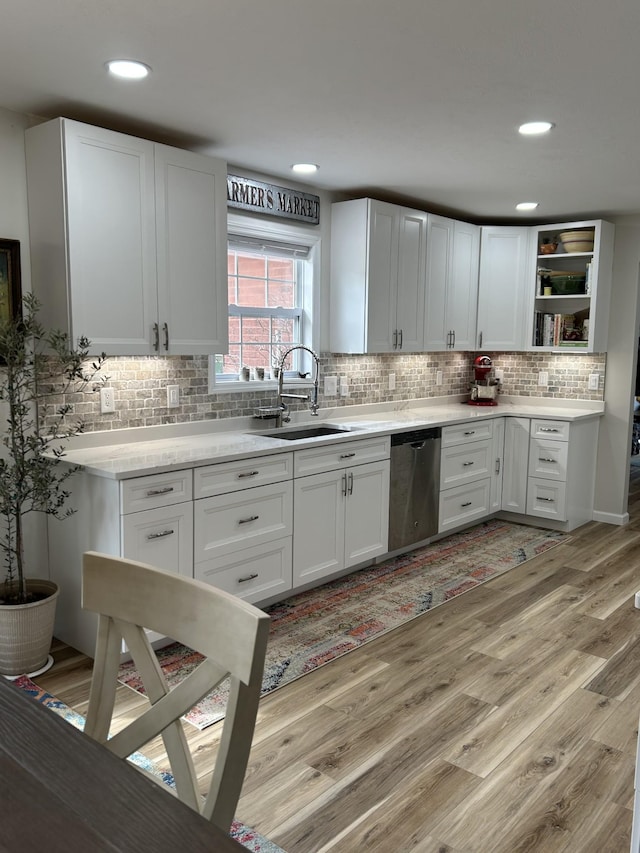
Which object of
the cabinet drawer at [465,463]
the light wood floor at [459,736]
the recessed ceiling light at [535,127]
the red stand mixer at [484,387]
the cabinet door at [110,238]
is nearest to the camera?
the light wood floor at [459,736]

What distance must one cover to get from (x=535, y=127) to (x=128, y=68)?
180 centimetres

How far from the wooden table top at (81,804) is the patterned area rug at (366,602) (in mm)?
1423

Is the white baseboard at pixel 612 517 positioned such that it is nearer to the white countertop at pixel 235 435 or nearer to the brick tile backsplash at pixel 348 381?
the white countertop at pixel 235 435

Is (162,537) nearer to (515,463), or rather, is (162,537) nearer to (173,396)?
(173,396)

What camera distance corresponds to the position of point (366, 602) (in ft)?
12.8

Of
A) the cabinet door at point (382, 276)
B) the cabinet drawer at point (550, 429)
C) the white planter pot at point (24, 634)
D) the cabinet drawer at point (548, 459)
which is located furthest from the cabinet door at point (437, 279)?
the white planter pot at point (24, 634)

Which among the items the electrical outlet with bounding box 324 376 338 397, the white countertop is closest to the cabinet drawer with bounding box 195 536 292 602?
the white countertop

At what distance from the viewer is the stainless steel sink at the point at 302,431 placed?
426 centimetres

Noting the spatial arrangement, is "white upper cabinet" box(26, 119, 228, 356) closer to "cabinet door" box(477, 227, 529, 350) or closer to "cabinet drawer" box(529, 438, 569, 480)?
"cabinet door" box(477, 227, 529, 350)

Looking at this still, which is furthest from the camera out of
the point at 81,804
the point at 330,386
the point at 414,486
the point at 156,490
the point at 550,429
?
the point at 550,429

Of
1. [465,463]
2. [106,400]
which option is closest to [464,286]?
[465,463]

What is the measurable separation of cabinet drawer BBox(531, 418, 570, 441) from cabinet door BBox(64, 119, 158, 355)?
10.5 ft

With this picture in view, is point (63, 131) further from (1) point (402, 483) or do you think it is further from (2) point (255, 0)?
(1) point (402, 483)

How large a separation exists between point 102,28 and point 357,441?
249 cm
